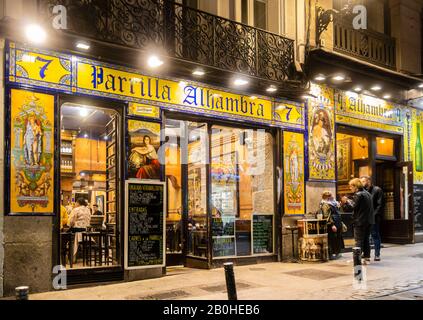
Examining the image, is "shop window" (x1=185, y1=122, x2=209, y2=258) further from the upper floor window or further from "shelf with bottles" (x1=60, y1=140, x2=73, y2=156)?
"shelf with bottles" (x1=60, y1=140, x2=73, y2=156)

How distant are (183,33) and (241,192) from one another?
4472 mm

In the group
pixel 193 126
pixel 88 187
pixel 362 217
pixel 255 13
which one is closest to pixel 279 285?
pixel 362 217

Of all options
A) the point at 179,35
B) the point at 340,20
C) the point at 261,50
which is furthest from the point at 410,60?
the point at 179,35

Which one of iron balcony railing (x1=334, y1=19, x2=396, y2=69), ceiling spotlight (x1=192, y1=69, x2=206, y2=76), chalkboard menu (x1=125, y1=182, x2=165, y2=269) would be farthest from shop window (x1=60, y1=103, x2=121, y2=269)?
iron balcony railing (x1=334, y1=19, x2=396, y2=69)

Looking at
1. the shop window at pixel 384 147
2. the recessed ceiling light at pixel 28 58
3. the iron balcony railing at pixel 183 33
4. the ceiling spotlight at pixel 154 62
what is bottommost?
the shop window at pixel 384 147

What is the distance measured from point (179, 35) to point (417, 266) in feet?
25.2

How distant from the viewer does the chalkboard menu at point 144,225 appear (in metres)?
9.79

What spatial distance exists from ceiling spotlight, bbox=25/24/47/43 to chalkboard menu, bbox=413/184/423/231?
13391mm

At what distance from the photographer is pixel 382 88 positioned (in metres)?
15.4

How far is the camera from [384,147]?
53.7 ft

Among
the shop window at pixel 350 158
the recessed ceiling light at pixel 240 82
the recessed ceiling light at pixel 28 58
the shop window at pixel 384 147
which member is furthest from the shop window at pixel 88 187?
the shop window at pixel 384 147

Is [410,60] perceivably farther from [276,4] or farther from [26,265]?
[26,265]

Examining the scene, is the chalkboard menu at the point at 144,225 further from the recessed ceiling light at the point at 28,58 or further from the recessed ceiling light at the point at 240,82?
the recessed ceiling light at the point at 240,82

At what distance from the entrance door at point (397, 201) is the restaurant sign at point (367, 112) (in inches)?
55.6
